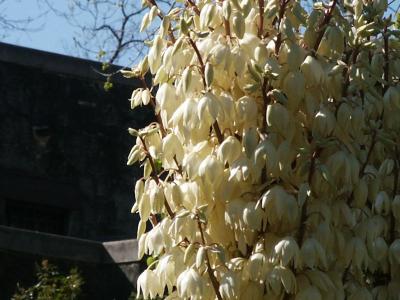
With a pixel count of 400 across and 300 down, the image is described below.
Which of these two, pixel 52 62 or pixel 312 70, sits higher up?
pixel 52 62

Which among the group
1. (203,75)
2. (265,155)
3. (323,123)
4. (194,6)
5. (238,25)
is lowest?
(265,155)

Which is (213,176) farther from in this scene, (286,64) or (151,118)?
(151,118)

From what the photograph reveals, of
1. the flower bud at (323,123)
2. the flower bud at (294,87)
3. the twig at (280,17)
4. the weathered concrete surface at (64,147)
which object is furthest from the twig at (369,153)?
the weathered concrete surface at (64,147)

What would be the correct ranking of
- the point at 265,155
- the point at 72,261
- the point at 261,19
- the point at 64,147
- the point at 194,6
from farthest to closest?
the point at 64,147 < the point at 72,261 < the point at 194,6 < the point at 261,19 < the point at 265,155

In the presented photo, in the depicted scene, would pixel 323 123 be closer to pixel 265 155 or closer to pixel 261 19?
pixel 265 155

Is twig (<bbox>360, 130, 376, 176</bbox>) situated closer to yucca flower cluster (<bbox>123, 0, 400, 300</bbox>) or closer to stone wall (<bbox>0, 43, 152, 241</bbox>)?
yucca flower cluster (<bbox>123, 0, 400, 300</bbox>)

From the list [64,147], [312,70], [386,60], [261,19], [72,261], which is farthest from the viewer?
[64,147]

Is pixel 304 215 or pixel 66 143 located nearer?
pixel 304 215

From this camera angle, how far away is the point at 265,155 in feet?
15.3

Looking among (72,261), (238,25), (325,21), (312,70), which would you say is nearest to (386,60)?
(325,21)

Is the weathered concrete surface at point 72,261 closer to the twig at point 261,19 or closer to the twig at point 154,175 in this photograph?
the twig at point 154,175

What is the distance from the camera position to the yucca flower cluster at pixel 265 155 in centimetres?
468

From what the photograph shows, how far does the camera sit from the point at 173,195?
482cm

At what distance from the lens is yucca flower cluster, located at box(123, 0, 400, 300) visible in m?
4.68
